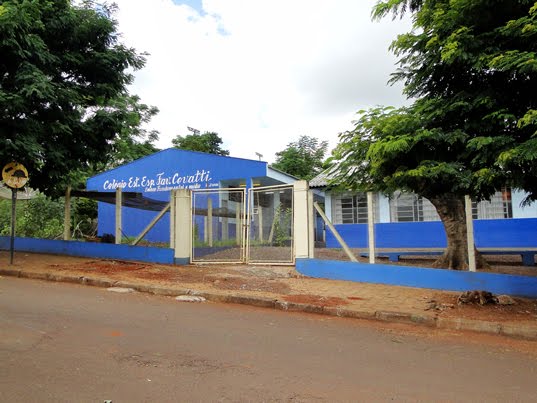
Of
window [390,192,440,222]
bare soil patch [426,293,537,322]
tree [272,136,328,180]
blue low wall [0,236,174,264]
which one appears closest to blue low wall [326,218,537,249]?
window [390,192,440,222]

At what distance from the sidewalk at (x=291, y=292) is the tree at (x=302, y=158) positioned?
2407 cm

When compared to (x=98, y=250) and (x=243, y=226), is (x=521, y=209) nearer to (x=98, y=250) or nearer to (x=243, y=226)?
(x=243, y=226)

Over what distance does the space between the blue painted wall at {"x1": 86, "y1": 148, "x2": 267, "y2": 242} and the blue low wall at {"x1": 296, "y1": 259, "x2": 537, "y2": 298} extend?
9660 millimetres

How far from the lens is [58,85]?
1133 cm

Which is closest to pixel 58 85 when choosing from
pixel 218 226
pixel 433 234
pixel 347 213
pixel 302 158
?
pixel 218 226

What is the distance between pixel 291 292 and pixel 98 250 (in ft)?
24.1

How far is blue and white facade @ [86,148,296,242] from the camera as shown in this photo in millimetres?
19547

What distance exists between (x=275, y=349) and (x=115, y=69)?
35.3 feet

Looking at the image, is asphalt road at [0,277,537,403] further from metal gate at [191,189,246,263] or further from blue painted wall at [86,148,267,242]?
blue painted wall at [86,148,267,242]

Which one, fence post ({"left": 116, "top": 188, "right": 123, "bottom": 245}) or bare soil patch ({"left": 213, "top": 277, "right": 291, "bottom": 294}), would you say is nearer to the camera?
bare soil patch ({"left": 213, "top": 277, "right": 291, "bottom": 294})

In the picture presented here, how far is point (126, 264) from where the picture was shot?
11.1m

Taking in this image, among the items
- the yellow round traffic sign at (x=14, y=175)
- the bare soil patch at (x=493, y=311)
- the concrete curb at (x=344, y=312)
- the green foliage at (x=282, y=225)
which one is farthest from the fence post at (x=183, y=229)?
the bare soil patch at (x=493, y=311)

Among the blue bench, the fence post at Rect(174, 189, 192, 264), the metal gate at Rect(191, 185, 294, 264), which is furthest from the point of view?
the blue bench

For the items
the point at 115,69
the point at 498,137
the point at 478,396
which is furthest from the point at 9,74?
the point at 478,396
